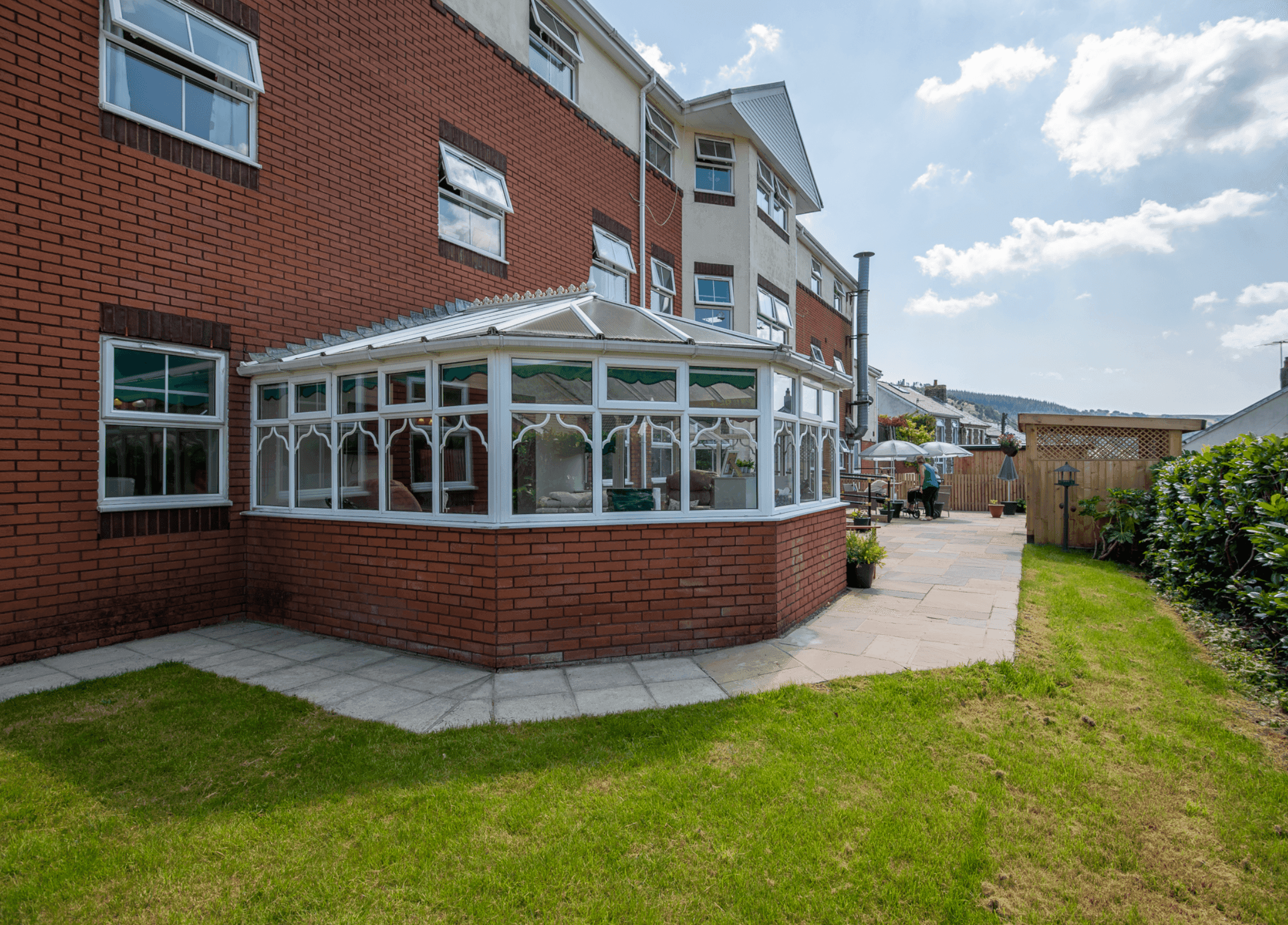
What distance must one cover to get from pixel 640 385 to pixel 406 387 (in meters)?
2.12

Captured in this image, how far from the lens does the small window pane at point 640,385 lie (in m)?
5.37

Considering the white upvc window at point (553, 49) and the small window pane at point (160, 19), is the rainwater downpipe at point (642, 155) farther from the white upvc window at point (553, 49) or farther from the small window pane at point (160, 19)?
the small window pane at point (160, 19)

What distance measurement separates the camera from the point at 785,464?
620 centimetres

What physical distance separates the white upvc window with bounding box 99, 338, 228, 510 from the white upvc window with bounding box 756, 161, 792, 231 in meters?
11.7

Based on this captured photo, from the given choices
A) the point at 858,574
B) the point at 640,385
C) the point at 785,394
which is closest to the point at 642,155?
the point at 785,394

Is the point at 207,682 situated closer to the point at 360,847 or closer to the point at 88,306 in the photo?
the point at 360,847

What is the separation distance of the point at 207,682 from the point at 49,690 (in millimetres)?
988

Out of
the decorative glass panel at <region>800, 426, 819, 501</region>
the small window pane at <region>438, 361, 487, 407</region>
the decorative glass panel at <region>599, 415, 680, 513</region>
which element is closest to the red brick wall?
the small window pane at <region>438, 361, 487, 407</region>

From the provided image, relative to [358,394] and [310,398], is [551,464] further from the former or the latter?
[310,398]

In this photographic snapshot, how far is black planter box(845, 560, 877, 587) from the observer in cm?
800

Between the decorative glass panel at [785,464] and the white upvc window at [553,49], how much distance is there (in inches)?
292

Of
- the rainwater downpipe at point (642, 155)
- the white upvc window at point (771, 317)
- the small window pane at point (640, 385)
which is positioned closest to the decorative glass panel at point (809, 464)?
the small window pane at point (640, 385)

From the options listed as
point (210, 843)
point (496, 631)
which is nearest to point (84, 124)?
point (496, 631)

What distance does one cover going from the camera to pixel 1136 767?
11.1 ft
